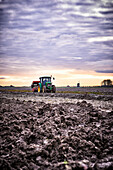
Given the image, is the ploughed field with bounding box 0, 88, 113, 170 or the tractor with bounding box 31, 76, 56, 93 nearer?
the ploughed field with bounding box 0, 88, 113, 170

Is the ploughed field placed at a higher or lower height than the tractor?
lower

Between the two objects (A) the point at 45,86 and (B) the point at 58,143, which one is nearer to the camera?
(B) the point at 58,143

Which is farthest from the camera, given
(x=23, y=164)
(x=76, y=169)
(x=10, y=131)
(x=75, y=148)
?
(x=10, y=131)

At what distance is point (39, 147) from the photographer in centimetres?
401

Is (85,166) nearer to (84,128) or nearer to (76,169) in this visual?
(76,169)

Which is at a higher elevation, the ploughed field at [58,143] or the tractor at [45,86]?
the tractor at [45,86]

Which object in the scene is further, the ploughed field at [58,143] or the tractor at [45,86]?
the tractor at [45,86]

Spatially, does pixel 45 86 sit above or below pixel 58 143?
above

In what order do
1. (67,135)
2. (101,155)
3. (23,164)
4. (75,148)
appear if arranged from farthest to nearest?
1. (67,135)
2. (75,148)
3. (101,155)
4. (23,164)

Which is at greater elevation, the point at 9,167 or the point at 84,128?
the point at 84,128

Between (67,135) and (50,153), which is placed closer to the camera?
(50,153)

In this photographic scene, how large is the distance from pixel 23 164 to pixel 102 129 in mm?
2551

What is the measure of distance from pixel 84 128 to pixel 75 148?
1.07 meters

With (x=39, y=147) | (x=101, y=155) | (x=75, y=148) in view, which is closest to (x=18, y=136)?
(x=39, y=147)
